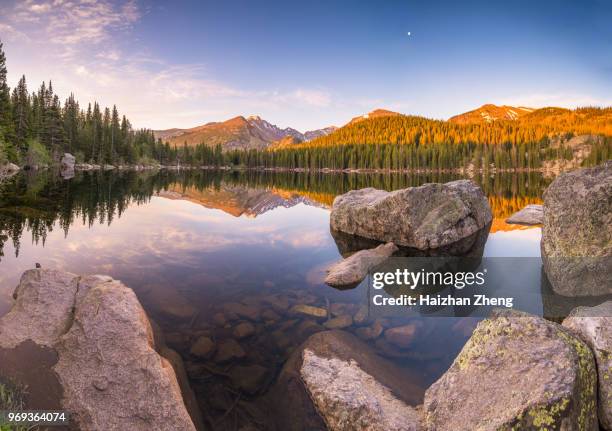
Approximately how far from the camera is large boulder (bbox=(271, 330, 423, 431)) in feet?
16.8

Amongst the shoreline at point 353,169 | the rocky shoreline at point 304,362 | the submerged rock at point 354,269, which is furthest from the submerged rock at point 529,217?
the shoreline at point 353,169

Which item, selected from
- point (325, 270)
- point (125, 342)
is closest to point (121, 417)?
point (125, 342)

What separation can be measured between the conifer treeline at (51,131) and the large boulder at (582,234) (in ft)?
205

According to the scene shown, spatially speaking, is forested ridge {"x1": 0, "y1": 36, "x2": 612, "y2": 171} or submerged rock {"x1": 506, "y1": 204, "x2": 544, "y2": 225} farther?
forested ridge {"x1": 0, "y1": 36, "x2": 612, "y2": 171}

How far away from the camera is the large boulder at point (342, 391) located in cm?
513

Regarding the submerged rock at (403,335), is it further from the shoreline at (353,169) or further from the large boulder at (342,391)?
the shoreline at (353,169)

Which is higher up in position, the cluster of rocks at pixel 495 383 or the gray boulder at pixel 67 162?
the gray boulder at pixel 67 162

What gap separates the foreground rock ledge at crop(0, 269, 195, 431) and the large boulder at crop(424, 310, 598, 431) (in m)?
3.65

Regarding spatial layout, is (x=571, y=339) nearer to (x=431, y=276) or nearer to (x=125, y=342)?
(x=125, y=342)

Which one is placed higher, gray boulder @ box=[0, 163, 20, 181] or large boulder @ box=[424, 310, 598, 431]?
gray boulder @ box=[0, 163, 20, 181]

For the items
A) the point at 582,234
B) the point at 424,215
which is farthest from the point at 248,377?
the point at 424,215

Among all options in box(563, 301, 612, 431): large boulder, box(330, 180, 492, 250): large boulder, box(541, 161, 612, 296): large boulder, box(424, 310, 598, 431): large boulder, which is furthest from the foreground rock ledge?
box(330, 180, 492, 250): large boulder

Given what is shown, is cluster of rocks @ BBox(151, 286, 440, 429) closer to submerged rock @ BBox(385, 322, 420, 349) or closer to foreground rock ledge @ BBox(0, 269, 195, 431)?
submerged rock @ BBox(385, 322, 420, 349)

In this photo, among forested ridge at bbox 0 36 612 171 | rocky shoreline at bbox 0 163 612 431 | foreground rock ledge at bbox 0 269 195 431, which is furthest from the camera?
forested ridge at bbox 0 36 612 171
